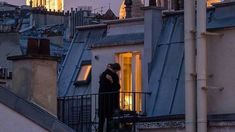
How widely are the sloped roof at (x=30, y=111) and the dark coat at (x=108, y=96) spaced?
12.8ft

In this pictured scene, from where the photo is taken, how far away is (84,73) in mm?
27938

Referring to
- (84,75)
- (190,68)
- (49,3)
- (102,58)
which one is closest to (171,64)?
(102,58)

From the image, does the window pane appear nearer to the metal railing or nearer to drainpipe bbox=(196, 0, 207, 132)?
the metal railing

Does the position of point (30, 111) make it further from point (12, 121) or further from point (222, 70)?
point (222, 70)

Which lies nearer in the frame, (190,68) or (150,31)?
(190,68)

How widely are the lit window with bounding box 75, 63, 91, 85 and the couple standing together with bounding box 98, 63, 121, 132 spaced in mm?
4762

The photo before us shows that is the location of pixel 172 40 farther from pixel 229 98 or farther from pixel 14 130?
pixel 14 130

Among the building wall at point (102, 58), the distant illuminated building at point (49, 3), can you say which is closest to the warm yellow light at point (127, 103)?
the building wall at point (102, 58)

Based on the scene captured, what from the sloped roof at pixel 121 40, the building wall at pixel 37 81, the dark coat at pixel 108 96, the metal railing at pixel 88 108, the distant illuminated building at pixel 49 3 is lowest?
the metal railing at pixel 88 108

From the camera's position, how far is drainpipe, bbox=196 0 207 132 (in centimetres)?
2044

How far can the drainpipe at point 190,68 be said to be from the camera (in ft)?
67.4

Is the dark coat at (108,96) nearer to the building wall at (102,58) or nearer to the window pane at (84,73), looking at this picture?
the building wall at (102,58)

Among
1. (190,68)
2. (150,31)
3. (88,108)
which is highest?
(150,31)

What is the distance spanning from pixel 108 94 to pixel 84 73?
5390mm
